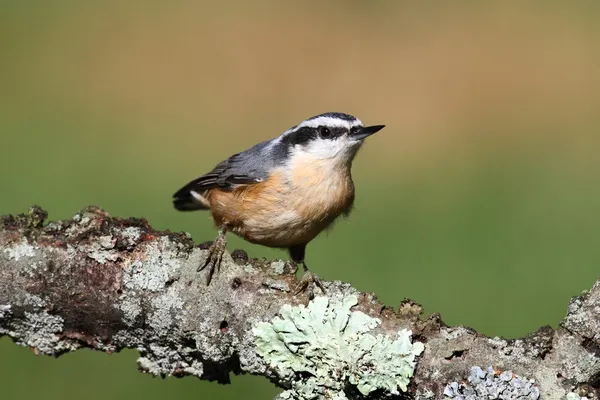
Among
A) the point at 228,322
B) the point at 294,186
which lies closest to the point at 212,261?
the point at 228,322

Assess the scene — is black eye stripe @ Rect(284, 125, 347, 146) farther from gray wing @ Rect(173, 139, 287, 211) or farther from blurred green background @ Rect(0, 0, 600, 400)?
blurred green background @ Rect(0, 0, 600, 400)

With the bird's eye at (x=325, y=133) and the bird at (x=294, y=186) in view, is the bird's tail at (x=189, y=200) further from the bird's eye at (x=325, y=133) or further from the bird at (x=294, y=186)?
the bird's eye at (x=325, y=133)

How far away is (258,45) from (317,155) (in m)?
5.18

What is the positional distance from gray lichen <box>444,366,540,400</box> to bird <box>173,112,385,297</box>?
57.2 inches

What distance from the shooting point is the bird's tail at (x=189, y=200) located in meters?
4.45

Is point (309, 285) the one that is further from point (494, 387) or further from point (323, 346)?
point (494, 387)

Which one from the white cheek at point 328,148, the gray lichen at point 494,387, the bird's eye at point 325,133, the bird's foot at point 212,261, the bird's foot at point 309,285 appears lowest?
the gray lichen at point 494,387

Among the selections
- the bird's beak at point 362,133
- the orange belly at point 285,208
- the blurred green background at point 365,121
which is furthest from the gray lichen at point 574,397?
the blurred green background at point 365,121

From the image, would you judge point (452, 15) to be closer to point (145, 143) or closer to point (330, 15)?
point (330, 15)

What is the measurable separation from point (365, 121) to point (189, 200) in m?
3.25

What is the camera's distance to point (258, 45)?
8.91 m

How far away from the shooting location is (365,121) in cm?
761

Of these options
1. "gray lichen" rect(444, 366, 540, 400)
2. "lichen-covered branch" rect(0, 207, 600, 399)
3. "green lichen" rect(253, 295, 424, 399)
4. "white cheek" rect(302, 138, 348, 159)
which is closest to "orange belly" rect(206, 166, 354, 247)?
"white cheek" rect(302, 138, 348, 159)

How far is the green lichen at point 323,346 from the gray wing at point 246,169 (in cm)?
149
